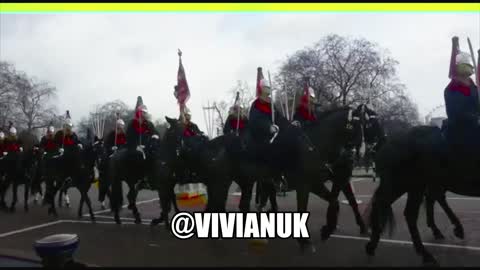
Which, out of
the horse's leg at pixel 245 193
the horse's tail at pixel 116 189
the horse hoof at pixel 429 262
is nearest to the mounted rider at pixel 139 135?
the horse's tail at pixel 116 189

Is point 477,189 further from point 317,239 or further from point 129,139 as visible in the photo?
point 129,139

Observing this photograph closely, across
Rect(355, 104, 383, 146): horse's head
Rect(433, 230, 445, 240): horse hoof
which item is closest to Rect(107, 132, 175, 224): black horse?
Rect(355, 104, 383, 146): horse's head

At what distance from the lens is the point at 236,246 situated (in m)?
8.30

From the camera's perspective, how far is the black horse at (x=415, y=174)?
658 centimetres

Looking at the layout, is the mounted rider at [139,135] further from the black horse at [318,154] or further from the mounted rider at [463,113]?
the mounted rider at [463,113]

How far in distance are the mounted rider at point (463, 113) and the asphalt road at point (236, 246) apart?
159 centimetres

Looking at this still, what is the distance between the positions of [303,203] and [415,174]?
1812 millimetres

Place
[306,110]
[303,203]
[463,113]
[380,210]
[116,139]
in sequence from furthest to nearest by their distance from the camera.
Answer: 1. [116,139]
2. [306,110]
3. [303,203]
4. [380,210]
5. [463,113]

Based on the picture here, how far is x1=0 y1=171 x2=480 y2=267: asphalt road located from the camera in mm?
6938

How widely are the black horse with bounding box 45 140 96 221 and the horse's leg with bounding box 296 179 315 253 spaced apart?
6.86m

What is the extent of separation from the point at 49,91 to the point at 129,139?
172ft

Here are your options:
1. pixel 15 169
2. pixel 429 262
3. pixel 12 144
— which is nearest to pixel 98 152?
pixel 15 169

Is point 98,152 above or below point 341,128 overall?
below

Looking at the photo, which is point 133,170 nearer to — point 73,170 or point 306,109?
point 73,170
